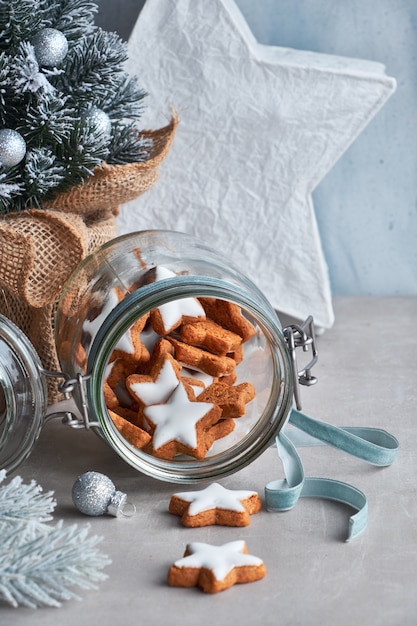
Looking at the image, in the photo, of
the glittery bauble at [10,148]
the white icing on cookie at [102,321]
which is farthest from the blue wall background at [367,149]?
the white icing on cookie at [102,321]

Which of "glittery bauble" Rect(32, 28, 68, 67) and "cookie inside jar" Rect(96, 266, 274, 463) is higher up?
"glittery bauble" Rect(32, 28, 68, 67)

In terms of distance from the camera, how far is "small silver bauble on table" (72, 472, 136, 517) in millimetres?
721

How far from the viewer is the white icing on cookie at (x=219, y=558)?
63 centimetres

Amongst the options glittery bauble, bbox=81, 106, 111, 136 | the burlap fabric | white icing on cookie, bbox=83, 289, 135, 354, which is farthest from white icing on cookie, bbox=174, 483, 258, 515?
glittery bauble, bbox=81, 106, 111, 136

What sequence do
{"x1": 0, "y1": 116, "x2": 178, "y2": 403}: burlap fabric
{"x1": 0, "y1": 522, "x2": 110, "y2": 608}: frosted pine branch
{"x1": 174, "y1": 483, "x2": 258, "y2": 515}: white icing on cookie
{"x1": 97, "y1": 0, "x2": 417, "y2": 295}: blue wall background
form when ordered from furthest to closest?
{"x1": 97, "y1": 0, "x2": 417, "y2": 295}: blue wall background < {"x1": 0, "y1": 116, "x2": 178, "y2": 403}: burlap fabric < {"x1": 174, "y1": 483, "x2": 258, "y2": 515}: white icing on cookie < {"x1": 0, "y1": 522, "x2": 110, "y2": 608}: frosted pine branch

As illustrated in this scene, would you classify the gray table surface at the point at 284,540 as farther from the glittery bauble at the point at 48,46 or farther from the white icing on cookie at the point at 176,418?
the glittery bauble at the point at 48,46

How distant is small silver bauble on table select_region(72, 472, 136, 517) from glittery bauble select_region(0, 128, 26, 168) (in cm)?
30

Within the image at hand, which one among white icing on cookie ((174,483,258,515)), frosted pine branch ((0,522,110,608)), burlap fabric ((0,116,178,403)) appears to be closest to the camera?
frosted pine branch ((0,522,110,608))

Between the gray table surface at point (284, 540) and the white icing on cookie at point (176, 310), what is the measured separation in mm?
147

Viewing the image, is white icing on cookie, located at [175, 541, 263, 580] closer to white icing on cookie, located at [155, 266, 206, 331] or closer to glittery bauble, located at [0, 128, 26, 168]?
white icing on cookie, located at [155, 266, 206, 331]

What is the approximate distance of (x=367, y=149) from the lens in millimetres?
1191

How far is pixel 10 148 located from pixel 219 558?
41 centimetres

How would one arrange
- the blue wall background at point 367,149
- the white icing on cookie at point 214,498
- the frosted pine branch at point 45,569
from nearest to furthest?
the frosted pine branch at point 45,569
the white icing on cookie at point 214,498
the blue wall background at point 367,149

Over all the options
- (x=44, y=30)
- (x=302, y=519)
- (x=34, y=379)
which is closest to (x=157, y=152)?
(x=44, y=30)
